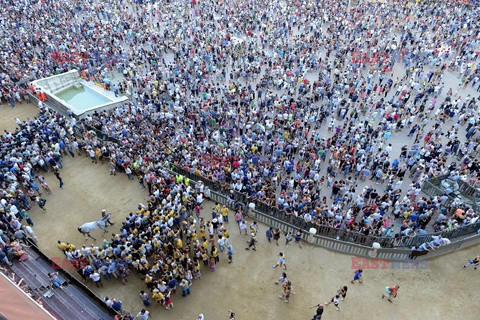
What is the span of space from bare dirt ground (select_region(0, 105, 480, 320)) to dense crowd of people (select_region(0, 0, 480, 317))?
79cm

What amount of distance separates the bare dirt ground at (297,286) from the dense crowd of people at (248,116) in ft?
2.61

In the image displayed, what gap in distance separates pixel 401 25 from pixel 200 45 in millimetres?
22263

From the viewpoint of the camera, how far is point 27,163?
17.5 metres

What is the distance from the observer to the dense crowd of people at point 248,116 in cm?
1521

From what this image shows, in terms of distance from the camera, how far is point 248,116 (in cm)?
2347

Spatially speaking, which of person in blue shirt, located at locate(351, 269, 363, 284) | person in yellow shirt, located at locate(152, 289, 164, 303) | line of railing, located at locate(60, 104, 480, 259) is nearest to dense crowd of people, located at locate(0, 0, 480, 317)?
person in yellow shirt, located at locate(152, 289, 164, 303)

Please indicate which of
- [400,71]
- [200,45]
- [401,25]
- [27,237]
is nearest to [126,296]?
[27,237]

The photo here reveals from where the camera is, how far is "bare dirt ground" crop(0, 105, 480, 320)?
12445 millimetres

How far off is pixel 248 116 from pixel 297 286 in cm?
1304
